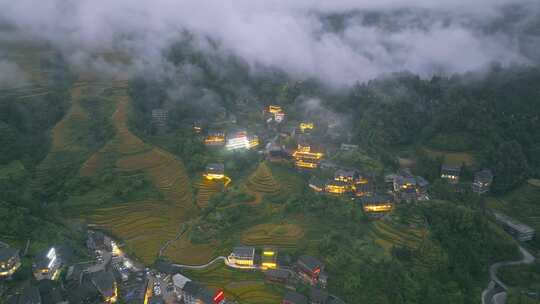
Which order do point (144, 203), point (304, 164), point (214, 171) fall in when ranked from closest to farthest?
1. point (144, 203)
2. point (214, 171)
3. point (304, 164)

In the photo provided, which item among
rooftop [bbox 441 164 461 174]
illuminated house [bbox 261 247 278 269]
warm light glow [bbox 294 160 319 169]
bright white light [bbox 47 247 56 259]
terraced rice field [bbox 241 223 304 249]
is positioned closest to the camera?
bright white light [bbox 47 247 56 259]

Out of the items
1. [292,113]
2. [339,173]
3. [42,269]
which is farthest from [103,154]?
[292,113]

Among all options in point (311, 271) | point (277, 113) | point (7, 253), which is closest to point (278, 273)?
point (311, 271)

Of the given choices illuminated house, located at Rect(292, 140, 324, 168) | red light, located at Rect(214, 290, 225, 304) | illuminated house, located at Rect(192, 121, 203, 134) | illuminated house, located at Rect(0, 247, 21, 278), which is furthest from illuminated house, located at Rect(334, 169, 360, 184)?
illuminated house, located at Rect(0, 247, 21, 278)

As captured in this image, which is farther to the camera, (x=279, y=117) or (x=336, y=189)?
(x=279, y=117)

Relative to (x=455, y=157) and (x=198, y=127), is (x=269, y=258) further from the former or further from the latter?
(x=455, y=157)

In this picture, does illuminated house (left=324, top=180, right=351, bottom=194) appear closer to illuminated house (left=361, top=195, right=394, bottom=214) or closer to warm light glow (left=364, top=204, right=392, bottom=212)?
illuminated house (left=361, top=195, right=394, bottom=214)
